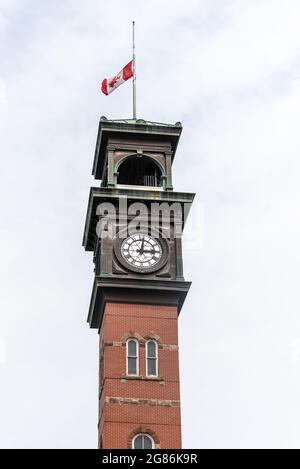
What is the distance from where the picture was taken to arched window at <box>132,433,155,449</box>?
56.5 metres

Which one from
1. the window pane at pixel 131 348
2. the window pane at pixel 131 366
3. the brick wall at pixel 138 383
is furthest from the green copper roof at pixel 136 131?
the window pane at pixel 131 366

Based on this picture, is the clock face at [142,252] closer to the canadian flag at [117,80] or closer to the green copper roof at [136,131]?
the green copper roof at [136,131]

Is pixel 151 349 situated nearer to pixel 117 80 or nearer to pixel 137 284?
pixel 137 284

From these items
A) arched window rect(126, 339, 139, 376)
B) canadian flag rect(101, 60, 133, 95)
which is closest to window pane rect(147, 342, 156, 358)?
arched window rect(126, 339, 139, 376)

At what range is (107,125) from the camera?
6469cm

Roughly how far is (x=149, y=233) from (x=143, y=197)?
2.10 m

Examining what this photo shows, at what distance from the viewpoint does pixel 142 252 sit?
61844 mm

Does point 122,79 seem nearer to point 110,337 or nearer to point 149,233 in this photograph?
point 149,233

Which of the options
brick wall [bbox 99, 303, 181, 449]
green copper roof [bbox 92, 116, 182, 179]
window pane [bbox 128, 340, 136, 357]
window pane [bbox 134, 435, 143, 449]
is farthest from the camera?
green copper roof [bbox 92, 116, 182, 179]

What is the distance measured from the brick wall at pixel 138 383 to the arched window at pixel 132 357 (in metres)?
0.20

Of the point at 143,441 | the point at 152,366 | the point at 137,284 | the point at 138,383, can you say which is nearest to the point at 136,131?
the point at 137,284

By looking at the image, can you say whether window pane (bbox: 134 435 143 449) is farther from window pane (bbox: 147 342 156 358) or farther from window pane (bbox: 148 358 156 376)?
window pane (bbox: 147 342 156 358)

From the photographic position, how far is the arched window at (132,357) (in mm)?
58531

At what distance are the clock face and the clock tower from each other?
0.06 m
